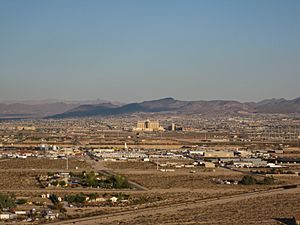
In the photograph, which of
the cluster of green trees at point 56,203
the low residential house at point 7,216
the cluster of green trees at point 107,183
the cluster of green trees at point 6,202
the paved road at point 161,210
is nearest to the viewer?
the paved road at point 161,210

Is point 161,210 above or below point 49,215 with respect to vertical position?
below

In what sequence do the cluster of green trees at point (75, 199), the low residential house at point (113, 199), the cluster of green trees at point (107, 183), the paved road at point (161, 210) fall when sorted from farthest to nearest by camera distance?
1. the cluster of green trees at point (107, 183)
2. the low residential house at point (113, 199)
3. the cluster of green trees at point (75, 199)
4. the paved road at point (161, 210)

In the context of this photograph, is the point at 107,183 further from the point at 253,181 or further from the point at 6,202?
the point at 6,202

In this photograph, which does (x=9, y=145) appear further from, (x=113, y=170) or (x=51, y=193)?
(x=51, y=193)

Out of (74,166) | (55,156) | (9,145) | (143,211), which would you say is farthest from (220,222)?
(9,145)

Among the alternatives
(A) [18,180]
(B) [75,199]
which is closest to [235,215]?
(B) [75,199]

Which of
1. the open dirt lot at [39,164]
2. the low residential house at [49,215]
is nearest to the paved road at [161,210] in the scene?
the low residential house at [49,215]

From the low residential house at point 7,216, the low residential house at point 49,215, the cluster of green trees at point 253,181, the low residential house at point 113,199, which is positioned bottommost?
the cluster of green trees at point 253,181

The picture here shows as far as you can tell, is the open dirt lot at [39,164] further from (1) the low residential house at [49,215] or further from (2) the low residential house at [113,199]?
(1) the low residential house at [49,215]

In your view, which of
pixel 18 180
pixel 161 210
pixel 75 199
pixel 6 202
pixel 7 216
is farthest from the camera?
pixel 18 180

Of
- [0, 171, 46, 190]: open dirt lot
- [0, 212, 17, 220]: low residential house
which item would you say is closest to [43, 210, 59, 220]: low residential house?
[0, 212, 17, 220]: low residential house

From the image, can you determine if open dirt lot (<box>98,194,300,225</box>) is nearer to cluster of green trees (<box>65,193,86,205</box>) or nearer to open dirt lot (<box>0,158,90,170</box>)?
cluster of green trees (<box>65,193,86,205</box>)
